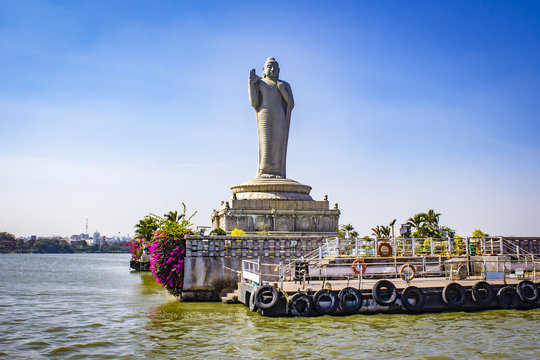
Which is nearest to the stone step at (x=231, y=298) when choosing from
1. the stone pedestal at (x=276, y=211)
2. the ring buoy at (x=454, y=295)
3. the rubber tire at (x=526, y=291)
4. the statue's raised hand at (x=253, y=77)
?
the ring buoy at (x=454, y=295)

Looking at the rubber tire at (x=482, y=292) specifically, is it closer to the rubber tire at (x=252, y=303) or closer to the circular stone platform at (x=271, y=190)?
the rubber tire at (x=252, y=303)

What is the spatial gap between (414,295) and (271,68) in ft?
74.2

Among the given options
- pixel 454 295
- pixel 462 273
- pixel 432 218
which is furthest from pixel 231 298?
pixel 432 218

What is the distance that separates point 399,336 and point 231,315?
5.50 metres

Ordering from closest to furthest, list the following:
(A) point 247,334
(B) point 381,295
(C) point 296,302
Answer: (A) point 247,334 < (C) point 296,302 < (B) point 381,295

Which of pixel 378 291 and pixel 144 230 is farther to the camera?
pixel 144 230

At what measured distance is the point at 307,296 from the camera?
15398 millimetres

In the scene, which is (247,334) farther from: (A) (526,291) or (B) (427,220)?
(B) (427,220)

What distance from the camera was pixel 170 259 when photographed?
19844 mm

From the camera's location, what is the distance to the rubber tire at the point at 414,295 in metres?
15.9

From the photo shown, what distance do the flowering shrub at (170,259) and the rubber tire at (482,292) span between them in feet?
33.4

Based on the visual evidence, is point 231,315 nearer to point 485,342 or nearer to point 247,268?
point 247,268

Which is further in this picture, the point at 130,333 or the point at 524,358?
the point at 130,333

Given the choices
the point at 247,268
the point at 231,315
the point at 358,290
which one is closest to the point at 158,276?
the point at 247,268
